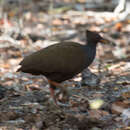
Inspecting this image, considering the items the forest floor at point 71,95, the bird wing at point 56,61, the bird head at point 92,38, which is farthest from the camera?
the bird head at point 92,38

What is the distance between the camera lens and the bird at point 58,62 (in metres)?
3.97

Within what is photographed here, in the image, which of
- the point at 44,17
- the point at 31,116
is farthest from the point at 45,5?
the point at 31,116

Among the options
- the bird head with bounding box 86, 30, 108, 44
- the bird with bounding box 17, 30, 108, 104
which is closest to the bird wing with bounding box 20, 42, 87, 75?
the bird with bounding box 17, 30, 108, 104

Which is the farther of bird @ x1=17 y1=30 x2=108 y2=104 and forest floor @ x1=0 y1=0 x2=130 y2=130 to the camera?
bird @ x1=17 y1=30 x2=108 y2=104

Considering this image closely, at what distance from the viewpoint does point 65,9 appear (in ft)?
34.8

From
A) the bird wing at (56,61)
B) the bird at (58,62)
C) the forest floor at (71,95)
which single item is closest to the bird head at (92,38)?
the bird at (58,62)

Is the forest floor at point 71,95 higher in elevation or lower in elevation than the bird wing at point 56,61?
lower

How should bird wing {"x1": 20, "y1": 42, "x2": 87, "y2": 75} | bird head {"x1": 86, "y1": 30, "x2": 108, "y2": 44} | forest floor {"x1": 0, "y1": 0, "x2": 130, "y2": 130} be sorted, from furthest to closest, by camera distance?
bird head {"x1": 86, "y1": 30, "x2": 108, "y2": 44} < bird wing {"x1": 20, "y1": 42, "x2": 87, "y2": 75} < forest floor {"x1": 0, "y1": 0, "x2": 130, "y2": 130}

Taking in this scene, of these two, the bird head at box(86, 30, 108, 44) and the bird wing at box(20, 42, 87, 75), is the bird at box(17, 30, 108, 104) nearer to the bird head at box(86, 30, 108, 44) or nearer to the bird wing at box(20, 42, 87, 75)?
the bird wing at box(20, 42, 87, 75)

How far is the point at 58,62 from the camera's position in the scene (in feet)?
13.2

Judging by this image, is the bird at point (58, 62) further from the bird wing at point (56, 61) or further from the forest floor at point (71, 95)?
the forest floor at point (71, 95)

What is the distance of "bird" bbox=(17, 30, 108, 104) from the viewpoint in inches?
156

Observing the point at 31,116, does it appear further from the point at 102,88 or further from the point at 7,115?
the point at 102,88

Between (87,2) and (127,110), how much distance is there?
7.78 meters
